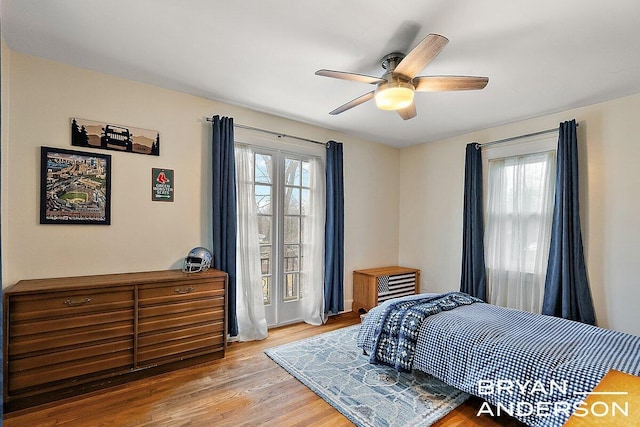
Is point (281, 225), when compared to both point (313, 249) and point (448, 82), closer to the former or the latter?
point (313, 249)

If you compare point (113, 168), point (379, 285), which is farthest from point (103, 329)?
point (379, 285)

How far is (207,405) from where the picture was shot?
7.42 ft

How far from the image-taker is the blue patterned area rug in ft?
7.07

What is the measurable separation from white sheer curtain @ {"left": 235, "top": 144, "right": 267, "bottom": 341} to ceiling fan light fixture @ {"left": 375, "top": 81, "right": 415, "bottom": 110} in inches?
69.8

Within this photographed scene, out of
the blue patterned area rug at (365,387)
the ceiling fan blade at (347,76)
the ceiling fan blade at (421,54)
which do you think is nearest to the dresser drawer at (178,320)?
the blue patterned area rug at (365,387)

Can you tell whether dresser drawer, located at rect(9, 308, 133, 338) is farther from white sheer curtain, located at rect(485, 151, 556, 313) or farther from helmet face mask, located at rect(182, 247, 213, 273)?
white sheer curtain, located at rect(485, 151, 556, 313)

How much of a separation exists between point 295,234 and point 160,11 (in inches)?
105

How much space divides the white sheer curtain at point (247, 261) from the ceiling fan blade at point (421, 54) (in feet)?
6.53

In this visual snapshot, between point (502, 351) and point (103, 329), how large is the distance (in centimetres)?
286

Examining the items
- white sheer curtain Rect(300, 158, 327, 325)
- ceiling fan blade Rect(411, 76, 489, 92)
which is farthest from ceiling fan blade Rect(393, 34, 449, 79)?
white sheer curtain Rect(300, 158, 327, 325)

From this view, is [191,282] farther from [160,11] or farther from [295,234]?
[160,11]

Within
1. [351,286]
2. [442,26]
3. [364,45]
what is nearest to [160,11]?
[364,45]

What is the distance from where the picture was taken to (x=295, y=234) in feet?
13.2

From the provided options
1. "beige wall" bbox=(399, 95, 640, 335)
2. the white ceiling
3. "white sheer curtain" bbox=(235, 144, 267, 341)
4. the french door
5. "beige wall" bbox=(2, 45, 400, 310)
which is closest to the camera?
the white ceiling
